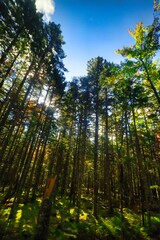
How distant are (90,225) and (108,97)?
543 inches

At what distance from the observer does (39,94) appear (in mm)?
20328

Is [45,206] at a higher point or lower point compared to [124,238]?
higher

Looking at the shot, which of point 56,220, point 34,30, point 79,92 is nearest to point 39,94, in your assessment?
point 79,92

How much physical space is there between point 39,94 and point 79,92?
5.17 meters

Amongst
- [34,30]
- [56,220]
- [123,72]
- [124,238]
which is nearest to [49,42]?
[34,30]

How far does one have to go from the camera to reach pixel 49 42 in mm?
16406

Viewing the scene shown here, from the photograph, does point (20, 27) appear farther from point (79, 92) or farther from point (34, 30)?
point (79, 92)

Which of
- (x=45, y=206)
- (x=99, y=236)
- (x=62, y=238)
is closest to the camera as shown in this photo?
(x=45, y=206)

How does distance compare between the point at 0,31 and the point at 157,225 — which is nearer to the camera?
the point at 0,31

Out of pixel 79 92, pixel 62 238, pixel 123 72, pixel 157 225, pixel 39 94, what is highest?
pixel 79 92

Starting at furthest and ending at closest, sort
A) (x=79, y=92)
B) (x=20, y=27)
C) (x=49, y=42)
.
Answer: (x=79, y=92)
(x=49, y=42)
(x=20, y=27)

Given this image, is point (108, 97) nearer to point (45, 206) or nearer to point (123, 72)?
point (123, 72)

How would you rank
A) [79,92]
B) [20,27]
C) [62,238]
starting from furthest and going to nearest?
[79,92] < [20,27] < [62,238]

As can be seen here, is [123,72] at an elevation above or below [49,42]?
below
